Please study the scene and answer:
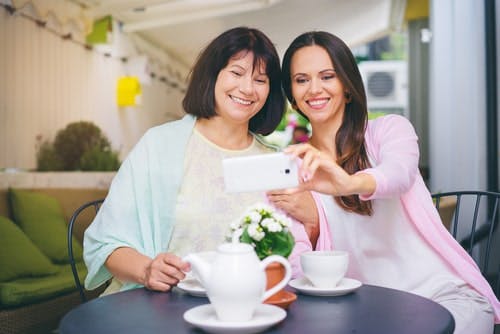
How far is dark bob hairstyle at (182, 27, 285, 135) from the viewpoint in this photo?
191 cm

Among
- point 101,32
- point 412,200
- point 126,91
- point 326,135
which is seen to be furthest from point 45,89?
point 412,200

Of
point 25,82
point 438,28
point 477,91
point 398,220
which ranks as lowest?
point 398,220

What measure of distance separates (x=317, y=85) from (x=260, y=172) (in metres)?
0.72

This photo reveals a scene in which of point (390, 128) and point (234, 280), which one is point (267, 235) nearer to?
point (234, 280)

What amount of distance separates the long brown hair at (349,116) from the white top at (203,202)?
29 cm

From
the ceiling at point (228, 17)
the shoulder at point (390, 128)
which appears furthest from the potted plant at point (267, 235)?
the ceiling at point (228, 17)

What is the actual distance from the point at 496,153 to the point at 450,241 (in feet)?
7.20

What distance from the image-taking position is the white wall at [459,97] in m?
3.70

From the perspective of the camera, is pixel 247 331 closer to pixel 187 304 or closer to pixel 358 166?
pixel 187 304

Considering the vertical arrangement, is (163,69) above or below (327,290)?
above

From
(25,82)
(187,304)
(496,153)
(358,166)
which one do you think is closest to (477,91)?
(496,153)

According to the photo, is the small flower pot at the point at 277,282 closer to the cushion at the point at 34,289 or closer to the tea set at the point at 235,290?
the tea set at the point at 235,290

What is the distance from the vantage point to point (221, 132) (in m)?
1.97

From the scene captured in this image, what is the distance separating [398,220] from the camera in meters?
1.74
